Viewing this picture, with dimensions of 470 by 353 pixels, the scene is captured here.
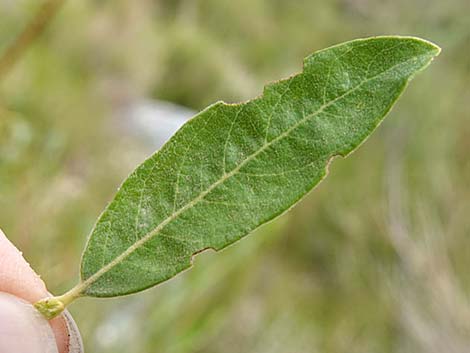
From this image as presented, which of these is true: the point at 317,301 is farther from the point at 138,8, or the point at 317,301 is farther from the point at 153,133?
the point at 138,8

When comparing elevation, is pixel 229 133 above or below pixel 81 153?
below

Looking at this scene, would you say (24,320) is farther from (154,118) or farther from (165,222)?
(154,118)

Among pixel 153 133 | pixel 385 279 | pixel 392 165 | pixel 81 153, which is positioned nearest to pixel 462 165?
pixel 392 165

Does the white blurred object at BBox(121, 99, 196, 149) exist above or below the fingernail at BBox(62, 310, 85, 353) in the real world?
above

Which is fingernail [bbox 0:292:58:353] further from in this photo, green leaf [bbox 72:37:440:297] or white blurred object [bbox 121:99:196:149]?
white blurred object [bbox 121:99:196:149]

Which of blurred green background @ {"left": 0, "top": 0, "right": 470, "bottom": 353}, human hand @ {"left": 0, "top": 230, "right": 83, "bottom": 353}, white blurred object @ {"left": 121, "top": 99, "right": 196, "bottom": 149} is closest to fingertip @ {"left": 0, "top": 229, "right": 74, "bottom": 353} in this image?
human hand @ {"left": 0, "top": 230, "right": 83, "bottom": 353}

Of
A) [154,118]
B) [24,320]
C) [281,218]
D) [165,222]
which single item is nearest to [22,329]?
[24,320]

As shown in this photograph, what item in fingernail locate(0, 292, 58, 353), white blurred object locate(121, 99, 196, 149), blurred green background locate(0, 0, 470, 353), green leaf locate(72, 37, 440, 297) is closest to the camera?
green leaf locate(72, 37, 440, 297)
